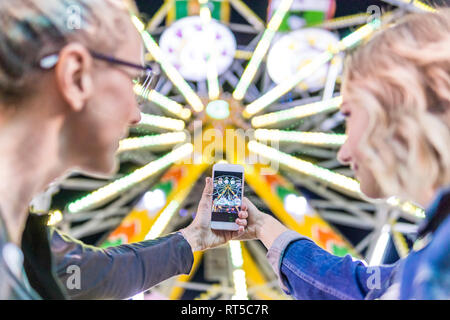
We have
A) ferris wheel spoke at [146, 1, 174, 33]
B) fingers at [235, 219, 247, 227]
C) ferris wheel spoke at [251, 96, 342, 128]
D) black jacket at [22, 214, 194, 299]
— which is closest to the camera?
black jacket at [22, 214, 194, 299]

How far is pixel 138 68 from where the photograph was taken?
875 mm

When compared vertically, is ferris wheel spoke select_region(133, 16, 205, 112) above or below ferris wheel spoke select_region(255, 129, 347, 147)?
above

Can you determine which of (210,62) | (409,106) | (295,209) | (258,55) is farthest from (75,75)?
(295,209)

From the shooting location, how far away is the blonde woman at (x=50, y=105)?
761 mm

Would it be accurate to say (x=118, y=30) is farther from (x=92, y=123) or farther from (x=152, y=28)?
(x=152, y=28)

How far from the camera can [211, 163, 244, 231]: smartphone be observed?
111 centimetres

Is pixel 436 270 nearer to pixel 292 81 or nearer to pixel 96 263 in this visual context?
pixel 96 263

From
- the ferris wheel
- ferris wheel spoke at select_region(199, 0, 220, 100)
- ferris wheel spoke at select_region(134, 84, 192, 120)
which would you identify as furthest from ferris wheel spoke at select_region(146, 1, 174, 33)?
ferris wheel spoke at select_region(134, 84, 192, 120)

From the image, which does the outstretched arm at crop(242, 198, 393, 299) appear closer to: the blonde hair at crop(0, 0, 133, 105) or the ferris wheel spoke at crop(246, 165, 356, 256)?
the blonde hair at crop(0, 0, 133, 105)

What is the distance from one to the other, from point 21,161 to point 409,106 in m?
0.73

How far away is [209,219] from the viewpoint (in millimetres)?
1161

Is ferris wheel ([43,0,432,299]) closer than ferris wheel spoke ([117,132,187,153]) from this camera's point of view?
Yes

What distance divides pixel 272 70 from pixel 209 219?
3.22ft

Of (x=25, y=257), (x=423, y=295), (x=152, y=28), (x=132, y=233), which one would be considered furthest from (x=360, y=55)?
(x=132, y=233)
